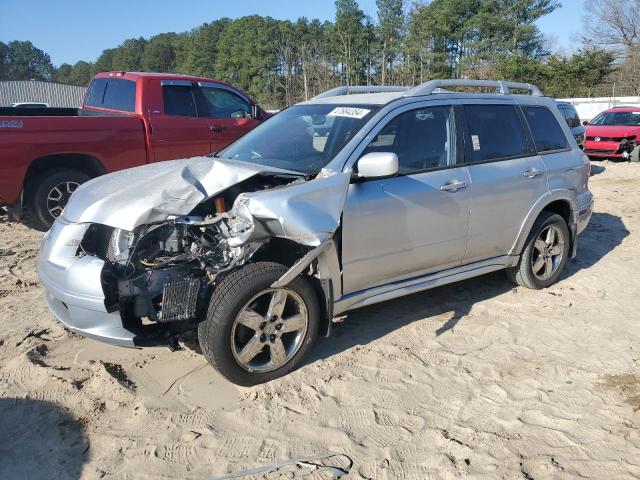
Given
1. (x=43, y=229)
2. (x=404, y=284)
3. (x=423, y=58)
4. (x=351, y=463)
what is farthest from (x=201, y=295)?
(x=423, y=58)

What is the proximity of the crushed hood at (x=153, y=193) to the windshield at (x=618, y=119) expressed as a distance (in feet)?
50.0

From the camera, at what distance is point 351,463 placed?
2836 millimetres

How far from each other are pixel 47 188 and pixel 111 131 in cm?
107

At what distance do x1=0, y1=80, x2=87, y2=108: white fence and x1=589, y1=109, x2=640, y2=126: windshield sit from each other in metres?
32.7

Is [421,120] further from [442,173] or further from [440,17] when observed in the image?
[440,17]

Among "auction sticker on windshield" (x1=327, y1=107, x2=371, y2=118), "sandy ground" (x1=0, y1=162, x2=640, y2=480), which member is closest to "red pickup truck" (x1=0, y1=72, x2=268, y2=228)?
"sandy ground" (x1=0, y1=162, x2=640, y2=480)

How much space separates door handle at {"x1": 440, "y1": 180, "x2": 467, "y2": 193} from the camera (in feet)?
13.7

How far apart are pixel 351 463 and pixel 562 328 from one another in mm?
2462

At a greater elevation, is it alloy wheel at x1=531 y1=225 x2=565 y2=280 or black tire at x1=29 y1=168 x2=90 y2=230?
black tire at x1=29 y1=168 x2=90 y2=230

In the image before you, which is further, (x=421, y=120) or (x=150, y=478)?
(x=421, y=120)

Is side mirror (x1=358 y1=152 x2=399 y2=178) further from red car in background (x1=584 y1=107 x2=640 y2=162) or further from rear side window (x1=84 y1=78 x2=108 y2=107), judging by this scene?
red car in background (x1=584 y1=107 x2=640 y2=162)

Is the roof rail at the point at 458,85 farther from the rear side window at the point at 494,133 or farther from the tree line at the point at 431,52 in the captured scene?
the tree line at the point at 431,52

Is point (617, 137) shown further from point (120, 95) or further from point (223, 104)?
point (120, 95)

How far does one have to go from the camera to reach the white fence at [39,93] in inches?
1483
